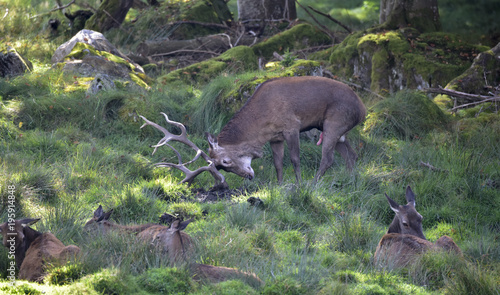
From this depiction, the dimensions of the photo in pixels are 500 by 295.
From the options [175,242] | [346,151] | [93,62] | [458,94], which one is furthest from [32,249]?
[458,94]

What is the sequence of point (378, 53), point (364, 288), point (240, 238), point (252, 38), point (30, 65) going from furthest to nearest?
point (252, 38) → point (378, 53) → point (30, 65) → point (240, 238) → point (364, 288)

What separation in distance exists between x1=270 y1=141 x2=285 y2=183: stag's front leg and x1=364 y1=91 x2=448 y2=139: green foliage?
2.23m

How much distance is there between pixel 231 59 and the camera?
1352 cm

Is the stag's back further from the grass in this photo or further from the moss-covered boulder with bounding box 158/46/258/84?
the moss-covered boulder with bounding box 158/46/258/84

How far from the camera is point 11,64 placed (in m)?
11.5

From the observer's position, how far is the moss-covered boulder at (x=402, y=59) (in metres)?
12.5

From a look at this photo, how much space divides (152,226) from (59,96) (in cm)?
542

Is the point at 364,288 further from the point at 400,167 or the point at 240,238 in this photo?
the point at 400,167

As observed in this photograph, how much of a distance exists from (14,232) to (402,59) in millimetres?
9753

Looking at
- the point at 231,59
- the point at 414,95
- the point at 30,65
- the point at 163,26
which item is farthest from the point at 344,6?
the point at 30,65

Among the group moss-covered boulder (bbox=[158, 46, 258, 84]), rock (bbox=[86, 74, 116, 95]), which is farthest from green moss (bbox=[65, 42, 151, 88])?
rock (bbox=[86, 74, 116, 95])

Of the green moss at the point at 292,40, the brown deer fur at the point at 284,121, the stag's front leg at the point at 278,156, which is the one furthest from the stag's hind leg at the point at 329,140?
the green moss at the point at 292,40

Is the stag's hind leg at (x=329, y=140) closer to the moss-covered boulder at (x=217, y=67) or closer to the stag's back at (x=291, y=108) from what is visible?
the stag's back at (x=291, y=108)

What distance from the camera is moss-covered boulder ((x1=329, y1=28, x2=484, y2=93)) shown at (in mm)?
12547
